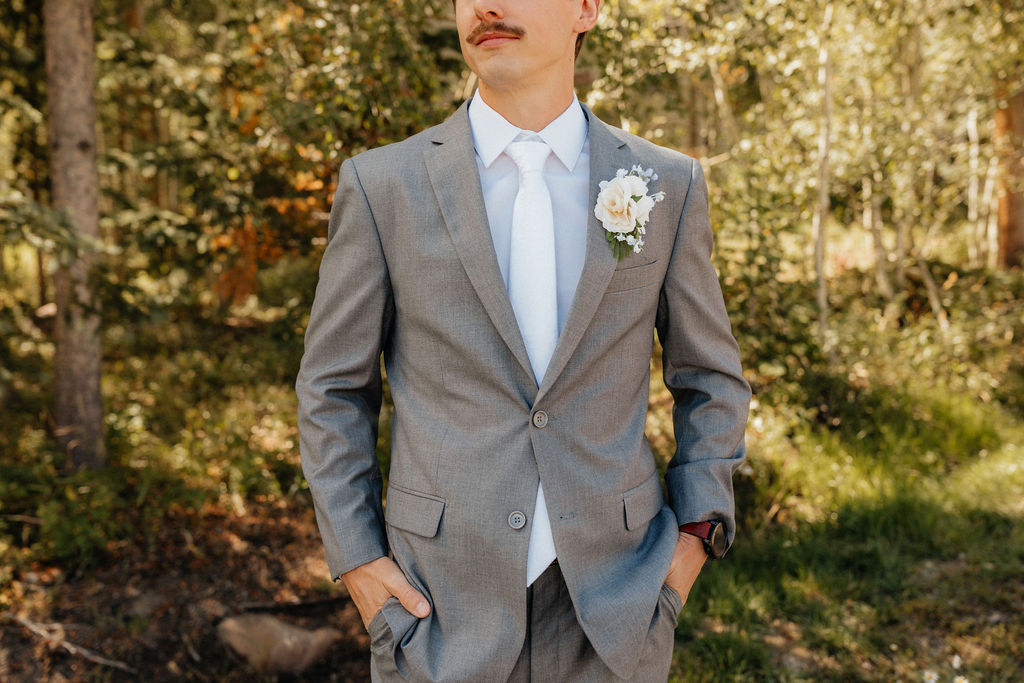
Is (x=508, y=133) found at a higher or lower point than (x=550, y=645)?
higher

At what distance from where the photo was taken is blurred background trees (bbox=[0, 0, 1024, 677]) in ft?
12.9

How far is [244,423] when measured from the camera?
5621 mm

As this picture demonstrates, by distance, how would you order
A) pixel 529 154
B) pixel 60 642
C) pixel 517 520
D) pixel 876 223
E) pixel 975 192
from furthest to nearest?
pixel 975 192, pixel 876 223, pixel 60 642, pixel 529 154, pixel 517 520

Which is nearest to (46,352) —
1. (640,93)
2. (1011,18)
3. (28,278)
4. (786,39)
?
(28,278)

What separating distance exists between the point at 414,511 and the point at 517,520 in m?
0.24

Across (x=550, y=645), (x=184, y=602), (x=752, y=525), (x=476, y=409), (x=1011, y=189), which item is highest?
(x=1011, y=189)

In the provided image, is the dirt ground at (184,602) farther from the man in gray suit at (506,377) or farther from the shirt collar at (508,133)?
the shirt collar at (508,133)

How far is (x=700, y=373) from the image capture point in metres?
1.89

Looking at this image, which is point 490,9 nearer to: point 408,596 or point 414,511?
point 414,511

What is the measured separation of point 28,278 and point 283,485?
6981 mm

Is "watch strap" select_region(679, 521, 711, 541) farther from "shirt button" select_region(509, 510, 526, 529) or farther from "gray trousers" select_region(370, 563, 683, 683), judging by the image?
"shirt button" select_region(509, 510, 526, 529)

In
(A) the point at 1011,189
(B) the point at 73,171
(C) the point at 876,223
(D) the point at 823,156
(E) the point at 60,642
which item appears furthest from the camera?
(A) the point at 1011,189

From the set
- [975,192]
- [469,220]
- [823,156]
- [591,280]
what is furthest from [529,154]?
[975,192]

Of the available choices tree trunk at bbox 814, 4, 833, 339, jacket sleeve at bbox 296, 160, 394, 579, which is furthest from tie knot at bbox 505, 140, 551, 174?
tree trunk at bbox 814, 4, 833, 339
